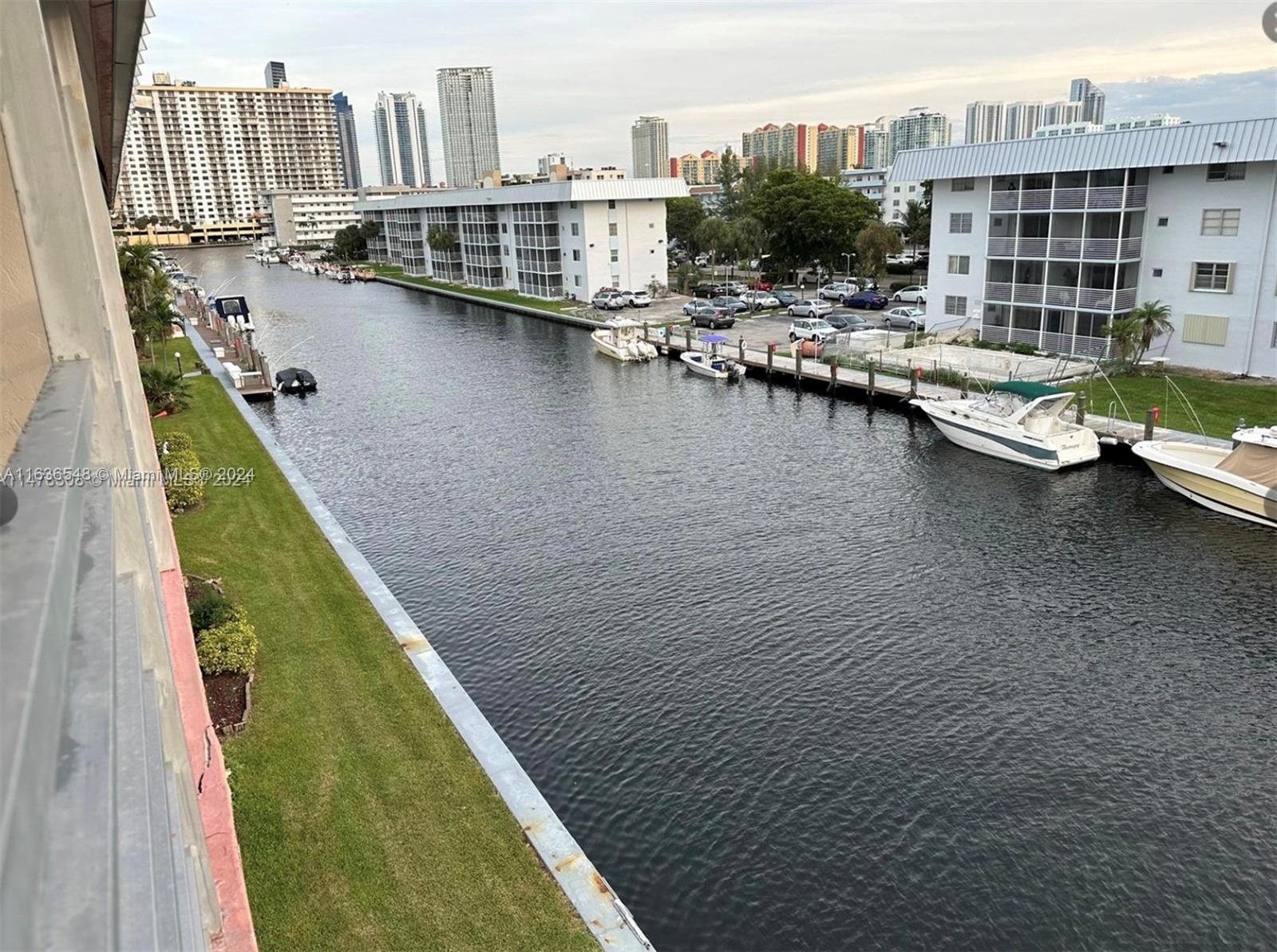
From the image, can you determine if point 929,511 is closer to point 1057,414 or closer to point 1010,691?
point 1057,414

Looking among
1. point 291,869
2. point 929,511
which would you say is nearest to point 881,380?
point 929,511

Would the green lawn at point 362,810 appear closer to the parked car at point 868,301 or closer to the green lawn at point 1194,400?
the green lawn at point 1194,400

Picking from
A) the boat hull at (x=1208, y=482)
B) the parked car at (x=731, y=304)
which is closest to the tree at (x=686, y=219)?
the parked car at (x=731, y=304)

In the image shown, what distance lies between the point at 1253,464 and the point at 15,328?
1179 inches

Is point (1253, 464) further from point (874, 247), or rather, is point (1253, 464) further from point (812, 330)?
point (874, 247)

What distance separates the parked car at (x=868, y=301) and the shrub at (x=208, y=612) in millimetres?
55907

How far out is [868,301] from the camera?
2591 inches

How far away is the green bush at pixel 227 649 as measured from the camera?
51.9ft

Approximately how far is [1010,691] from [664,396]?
90.1ft

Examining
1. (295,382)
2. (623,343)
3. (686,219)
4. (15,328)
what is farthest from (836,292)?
(15,328)

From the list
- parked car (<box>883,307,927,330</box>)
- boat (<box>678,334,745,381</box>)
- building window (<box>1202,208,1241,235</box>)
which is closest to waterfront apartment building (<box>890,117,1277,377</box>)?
building window (<box>1202,208,1241,235</box>)

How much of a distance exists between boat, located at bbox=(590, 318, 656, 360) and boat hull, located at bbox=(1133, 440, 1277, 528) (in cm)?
2794

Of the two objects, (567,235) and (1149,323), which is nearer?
(1149,323)

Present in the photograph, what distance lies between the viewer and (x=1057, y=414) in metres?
32.3
